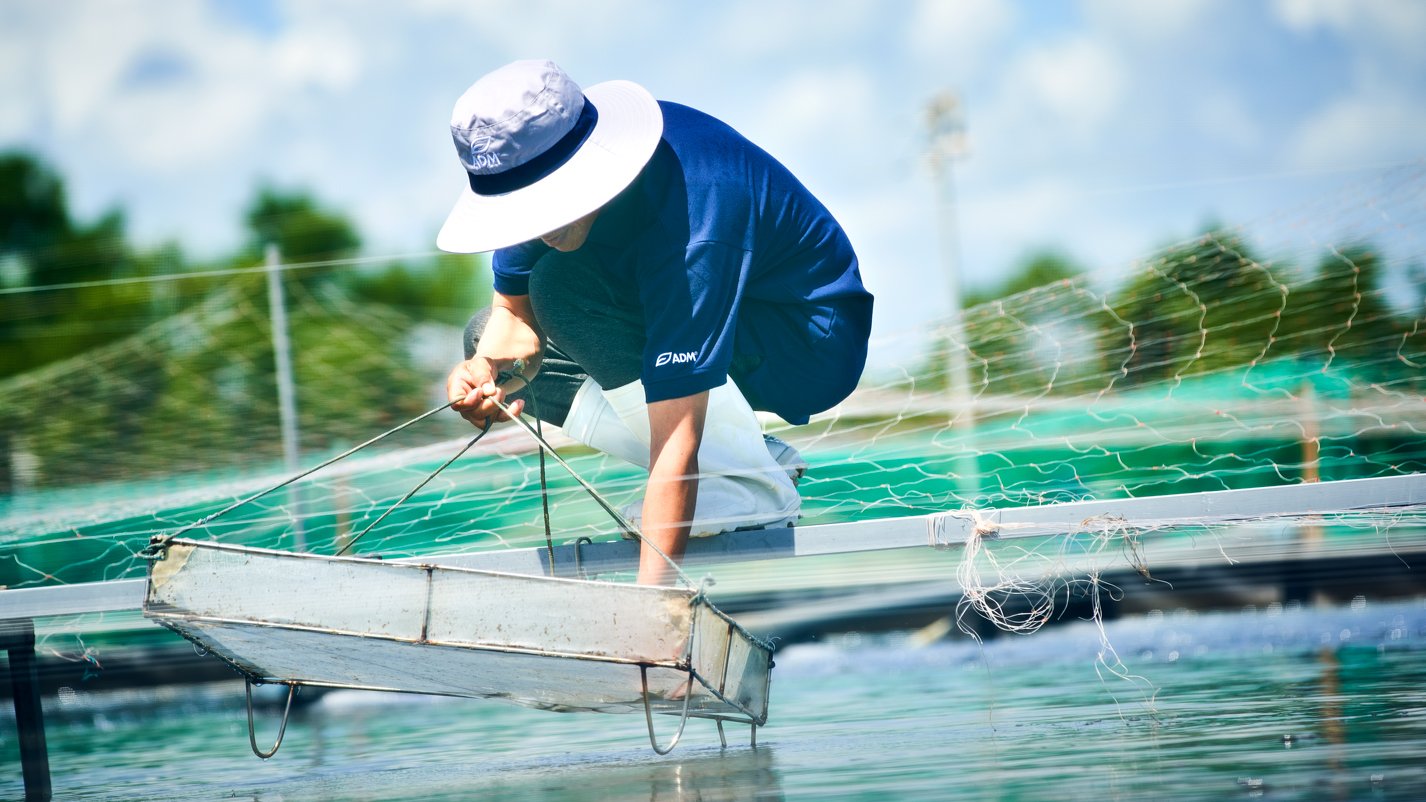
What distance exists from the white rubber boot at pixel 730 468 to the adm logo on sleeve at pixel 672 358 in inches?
9.5

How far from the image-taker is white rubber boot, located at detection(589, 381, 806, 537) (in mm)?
2854

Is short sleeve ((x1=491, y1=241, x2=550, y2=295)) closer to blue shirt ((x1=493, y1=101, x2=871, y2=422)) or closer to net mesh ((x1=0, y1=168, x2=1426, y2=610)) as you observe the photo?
blue shirt ((x1=493, y1=101, x2=871, y2=422))

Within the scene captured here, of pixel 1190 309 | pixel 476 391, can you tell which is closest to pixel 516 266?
pixel 476 391

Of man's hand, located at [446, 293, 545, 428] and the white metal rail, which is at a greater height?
man's hand, located at [446, 293, 545, 428]

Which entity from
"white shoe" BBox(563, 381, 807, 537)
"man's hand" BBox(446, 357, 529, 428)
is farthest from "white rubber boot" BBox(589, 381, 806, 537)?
"man's hand" BBox(446, 357, 529, 428)

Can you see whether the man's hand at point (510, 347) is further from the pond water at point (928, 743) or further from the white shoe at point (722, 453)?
the pond water at point (928, 743)

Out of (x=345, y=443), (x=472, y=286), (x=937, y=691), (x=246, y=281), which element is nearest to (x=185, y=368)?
(x=246, y=281)

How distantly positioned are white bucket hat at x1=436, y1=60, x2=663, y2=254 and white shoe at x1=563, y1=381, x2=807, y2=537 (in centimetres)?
49

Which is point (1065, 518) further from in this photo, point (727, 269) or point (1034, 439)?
point (1034, 439)

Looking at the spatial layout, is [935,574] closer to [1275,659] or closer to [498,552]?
[498,552]

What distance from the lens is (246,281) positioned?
1561cm

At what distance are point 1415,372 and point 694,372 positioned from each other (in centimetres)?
446

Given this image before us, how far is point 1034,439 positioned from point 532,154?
2.19 m

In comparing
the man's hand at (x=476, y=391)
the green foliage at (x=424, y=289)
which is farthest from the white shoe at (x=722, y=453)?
the green foliage at (x=424, y=289)
